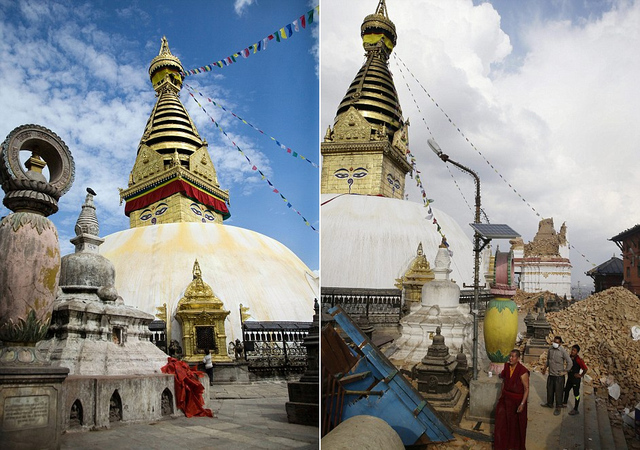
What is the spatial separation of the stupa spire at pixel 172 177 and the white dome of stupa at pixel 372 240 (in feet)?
9.13

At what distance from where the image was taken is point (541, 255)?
677 inches

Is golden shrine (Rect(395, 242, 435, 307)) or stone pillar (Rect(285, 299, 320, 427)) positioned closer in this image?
stone pillar (Rect(285, 299, 320, 427))

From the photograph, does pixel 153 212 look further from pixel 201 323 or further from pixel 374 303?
pixel 374 303

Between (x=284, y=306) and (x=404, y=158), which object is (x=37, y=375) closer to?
(x=284, y=306)

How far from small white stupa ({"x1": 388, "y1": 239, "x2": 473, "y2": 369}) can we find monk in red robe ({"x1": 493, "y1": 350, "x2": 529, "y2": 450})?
2414 millimetres

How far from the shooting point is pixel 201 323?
7.66m

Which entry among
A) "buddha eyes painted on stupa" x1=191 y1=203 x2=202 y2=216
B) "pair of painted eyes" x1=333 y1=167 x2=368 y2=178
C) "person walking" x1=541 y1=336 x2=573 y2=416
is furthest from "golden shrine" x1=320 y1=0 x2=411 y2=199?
"person walking" x1=541 y1=336 x2=573 y2=416

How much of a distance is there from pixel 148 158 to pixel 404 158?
623 centimetres

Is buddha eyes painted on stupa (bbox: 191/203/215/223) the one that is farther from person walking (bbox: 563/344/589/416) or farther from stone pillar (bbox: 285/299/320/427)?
person walking (bbox: 563/344/589/416)

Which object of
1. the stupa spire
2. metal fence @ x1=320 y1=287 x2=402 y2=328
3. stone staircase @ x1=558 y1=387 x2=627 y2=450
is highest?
the stupa spire

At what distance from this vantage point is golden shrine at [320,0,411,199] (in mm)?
11523

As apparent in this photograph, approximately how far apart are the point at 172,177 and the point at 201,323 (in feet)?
14.4

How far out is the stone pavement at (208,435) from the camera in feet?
7.74

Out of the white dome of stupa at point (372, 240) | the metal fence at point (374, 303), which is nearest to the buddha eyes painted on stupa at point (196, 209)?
the white dome of stupa at point (372, 240)
